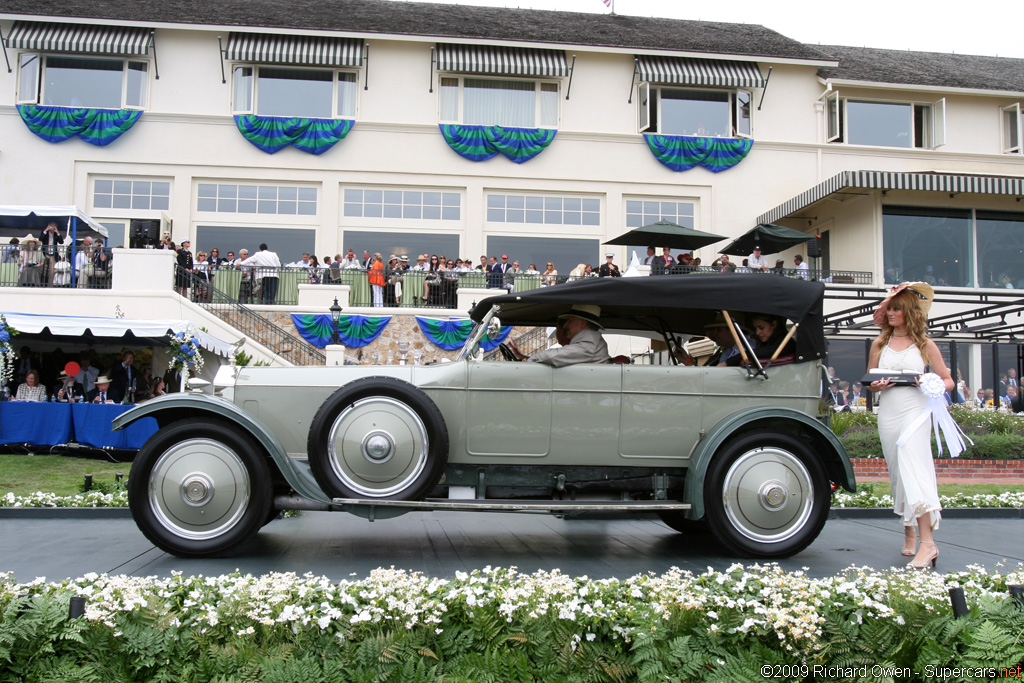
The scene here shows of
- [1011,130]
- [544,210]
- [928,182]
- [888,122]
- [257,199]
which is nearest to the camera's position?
[928,182]

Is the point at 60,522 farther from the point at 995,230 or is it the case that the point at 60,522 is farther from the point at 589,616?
the point at 995,230

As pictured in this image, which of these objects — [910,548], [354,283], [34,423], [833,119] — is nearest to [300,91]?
[354,283]

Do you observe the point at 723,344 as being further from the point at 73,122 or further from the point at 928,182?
the point at 73,122

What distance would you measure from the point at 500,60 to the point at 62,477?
61.2ft

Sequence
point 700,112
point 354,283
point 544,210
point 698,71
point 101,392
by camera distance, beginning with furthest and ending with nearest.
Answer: point 700,112
point 544,210
point 698,71
point 354,283
point 101,392

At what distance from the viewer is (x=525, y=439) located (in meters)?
5.46

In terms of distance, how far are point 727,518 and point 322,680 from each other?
3.21 metres

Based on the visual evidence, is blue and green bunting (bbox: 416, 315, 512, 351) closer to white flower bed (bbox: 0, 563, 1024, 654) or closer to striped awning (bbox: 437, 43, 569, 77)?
striped awning (bbox: 437, 43, 569, 77)

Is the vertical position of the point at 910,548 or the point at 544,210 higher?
the point at 544,210

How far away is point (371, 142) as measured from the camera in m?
24.6

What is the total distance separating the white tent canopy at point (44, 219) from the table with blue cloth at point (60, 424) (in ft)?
24.0

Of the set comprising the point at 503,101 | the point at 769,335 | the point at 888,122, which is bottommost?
the point at 769,335

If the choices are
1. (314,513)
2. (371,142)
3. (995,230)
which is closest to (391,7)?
(371,142)

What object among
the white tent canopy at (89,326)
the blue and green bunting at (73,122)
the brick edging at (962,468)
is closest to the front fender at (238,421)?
the white tent canopy at (89,326)
